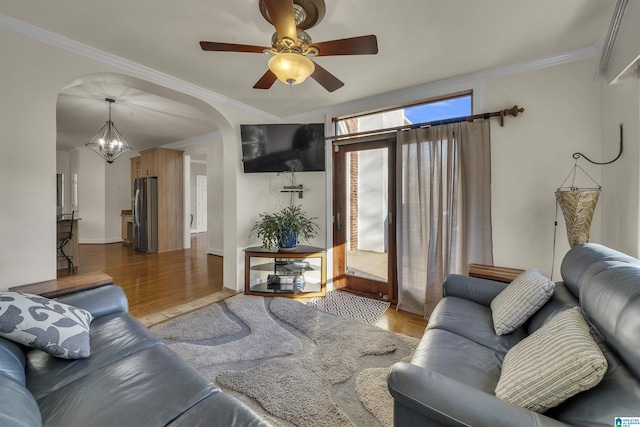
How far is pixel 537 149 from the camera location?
2406 mm

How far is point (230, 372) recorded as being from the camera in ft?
6.06

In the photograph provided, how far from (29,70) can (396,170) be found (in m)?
3.24

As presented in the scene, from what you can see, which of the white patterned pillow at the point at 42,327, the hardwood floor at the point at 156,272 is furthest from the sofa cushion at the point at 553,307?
the hardwood floor at the point at 156,272

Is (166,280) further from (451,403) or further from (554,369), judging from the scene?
(554,369)

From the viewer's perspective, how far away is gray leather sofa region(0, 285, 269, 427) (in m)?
0.90

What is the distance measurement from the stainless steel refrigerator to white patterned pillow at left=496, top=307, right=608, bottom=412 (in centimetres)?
662

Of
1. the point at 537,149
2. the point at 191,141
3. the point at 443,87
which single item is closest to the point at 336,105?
the point at 443,87

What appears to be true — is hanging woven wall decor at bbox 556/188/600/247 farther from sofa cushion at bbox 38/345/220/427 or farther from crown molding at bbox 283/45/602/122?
sofa cushion at bbox 38/345/220/427

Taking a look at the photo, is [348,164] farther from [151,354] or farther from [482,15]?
[151,354]

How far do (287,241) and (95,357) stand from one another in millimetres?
2285

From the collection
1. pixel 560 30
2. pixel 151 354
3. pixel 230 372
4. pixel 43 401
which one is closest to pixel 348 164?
pixel 560 30

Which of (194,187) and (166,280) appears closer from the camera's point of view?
(166,280)

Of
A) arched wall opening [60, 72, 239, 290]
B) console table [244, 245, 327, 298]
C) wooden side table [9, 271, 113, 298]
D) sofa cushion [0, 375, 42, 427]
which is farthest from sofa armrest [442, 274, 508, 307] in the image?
wooden side table [9, 271, 113, 298]

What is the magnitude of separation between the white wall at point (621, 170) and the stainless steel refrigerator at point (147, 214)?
7.05 meters
